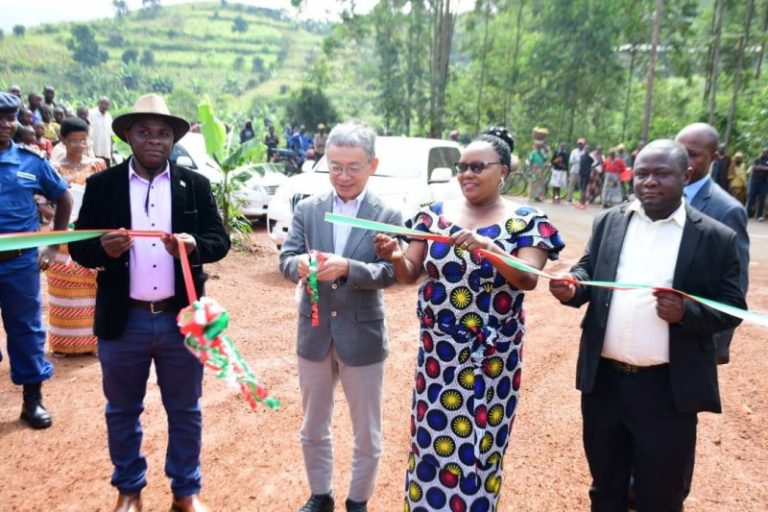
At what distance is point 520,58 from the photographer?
29891 millimetres

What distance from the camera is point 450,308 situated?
266 centimetres

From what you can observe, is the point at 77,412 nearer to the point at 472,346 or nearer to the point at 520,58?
the point at 472,346

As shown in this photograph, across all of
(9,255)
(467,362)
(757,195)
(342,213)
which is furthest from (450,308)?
(757,195)

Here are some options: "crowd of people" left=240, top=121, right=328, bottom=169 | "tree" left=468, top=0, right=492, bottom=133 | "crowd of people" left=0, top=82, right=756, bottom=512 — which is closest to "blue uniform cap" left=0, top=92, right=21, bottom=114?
"crowd of people" left=0, top=82, right=756, bottom=512

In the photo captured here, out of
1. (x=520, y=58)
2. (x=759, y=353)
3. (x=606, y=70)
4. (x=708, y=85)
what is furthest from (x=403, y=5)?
(x=759, y=353)

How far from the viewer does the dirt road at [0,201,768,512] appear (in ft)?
11.3

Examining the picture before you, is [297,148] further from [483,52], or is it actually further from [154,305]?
[154,305]

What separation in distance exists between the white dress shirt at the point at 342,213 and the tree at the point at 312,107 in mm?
29414

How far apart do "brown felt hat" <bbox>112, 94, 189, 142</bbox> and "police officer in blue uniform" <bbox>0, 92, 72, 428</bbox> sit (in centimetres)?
123

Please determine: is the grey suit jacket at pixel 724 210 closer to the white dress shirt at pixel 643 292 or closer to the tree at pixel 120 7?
the white dress shirt at pixel 643 292

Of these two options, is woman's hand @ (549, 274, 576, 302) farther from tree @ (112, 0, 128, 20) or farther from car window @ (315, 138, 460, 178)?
tree @ (112, 0, 128, 20)

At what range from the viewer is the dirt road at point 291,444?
3.45 m

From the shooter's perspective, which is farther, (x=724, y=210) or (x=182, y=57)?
(x=182, y=57)

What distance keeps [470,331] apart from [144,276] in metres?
1.61
